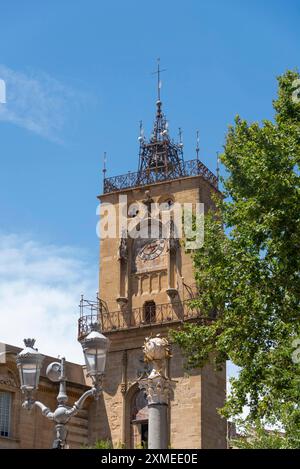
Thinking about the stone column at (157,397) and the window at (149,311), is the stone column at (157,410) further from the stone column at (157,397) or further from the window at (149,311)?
the window at (149,311)

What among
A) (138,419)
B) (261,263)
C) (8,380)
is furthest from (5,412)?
(261,263)

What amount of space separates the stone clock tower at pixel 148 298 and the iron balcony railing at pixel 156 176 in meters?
0.05

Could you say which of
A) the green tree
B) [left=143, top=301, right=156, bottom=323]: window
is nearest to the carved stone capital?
the green tree

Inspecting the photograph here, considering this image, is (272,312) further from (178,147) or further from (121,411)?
(178,147)

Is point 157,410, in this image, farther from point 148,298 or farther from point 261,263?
point 148,298

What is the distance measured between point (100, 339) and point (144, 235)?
2846 cm

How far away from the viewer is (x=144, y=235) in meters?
48.1

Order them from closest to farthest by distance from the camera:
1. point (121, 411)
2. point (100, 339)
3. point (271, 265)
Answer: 1. point (100, 339)
2. point (271, 265)
3. point (121, 411)

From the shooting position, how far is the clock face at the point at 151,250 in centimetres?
4748

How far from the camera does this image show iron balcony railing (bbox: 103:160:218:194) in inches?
1891

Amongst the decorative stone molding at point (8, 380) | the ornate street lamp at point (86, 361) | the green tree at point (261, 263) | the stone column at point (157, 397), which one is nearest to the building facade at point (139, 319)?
the decorative stone molding at point (8, 380)

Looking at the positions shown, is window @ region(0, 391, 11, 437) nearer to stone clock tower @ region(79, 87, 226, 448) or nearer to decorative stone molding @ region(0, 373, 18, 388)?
decorative stone molding @ region(0, 373, 18, 388)

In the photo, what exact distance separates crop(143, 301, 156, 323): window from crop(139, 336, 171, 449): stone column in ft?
73.4

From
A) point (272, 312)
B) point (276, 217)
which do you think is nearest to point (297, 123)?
point (276, 217)
